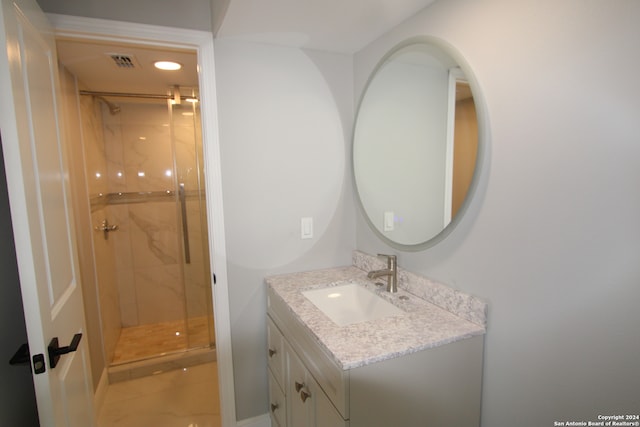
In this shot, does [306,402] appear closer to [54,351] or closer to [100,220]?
[54,351]

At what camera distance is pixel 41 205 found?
1016 millimetres

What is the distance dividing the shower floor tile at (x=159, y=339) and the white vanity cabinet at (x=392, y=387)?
1.91 meters

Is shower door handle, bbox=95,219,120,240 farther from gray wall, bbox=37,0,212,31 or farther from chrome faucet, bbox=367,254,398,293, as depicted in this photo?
chrome faucet, bbox=367,254,398,293

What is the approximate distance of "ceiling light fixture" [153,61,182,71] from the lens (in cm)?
208

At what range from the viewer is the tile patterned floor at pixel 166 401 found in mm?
2029

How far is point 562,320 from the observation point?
93cm

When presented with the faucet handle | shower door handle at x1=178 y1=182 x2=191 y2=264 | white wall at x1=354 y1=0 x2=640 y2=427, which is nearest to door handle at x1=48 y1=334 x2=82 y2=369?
the faucet handle

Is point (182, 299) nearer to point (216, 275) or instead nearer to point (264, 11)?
point (216, 275)

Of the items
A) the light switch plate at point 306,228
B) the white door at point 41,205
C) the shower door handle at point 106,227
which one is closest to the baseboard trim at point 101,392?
the white door at point 41,205

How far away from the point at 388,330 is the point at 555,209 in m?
0.64

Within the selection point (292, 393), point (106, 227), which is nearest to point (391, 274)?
point (292, 393)

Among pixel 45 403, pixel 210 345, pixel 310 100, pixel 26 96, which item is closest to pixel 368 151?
pixel 310 100

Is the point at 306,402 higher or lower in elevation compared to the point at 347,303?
lower

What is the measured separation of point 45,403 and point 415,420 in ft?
3.74
